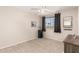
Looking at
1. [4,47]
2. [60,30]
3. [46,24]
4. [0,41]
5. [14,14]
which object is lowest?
[4,47]

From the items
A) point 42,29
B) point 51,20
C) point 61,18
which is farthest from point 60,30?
point 42,29

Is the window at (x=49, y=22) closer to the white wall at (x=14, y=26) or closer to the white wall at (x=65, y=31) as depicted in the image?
the white wall at (x=65, y=31)

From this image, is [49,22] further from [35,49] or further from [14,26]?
[35,49]

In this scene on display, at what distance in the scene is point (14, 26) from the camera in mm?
4918

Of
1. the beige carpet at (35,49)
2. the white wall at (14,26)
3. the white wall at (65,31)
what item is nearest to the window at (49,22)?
the white wall at (65,31)

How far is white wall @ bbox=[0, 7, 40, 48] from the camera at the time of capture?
166 inches

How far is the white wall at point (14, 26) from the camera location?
4.22m

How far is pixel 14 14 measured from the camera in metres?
4.91

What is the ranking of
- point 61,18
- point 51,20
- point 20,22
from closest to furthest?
point 20,22 < point 61,18 < point 51,20

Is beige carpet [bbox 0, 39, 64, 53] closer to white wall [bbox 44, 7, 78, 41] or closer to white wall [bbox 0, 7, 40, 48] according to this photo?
white wall [bbox 0, 7, 40, 48]

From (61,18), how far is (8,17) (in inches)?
145
